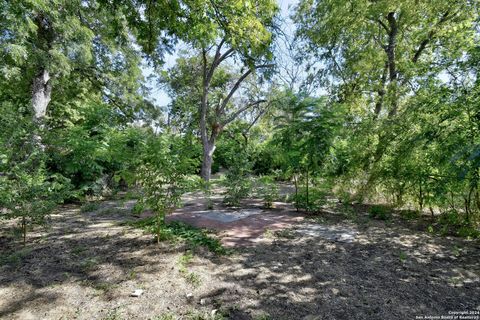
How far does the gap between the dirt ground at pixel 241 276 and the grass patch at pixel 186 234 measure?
0.15 m

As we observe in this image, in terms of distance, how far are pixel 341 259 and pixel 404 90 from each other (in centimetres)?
434

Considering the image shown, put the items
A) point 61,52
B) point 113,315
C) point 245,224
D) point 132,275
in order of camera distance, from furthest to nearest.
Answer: point 61,52, point 245,224, point 132,275, point 113,315

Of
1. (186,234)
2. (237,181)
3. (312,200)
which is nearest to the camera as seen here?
(186,234)

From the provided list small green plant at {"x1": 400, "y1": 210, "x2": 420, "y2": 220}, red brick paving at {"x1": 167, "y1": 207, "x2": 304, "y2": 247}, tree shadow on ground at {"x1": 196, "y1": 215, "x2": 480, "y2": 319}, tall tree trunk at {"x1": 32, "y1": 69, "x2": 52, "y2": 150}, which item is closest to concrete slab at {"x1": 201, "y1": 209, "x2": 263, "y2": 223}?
red brick paving at {"x1": 167, "y1": 207, "x2": 304, "y2": 247}

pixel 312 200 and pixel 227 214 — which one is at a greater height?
pixel 312 200

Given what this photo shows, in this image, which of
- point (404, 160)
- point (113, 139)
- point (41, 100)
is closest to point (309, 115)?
point (404, 160)

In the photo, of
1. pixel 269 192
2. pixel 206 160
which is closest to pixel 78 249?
pixel 269 192

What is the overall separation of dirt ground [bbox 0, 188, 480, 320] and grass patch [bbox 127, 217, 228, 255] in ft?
0.51

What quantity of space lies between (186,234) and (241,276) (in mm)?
1379

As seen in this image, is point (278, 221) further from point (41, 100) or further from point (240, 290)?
point (41, 100)

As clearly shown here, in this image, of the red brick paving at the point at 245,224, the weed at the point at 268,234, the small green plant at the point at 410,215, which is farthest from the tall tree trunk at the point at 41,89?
the small green plant at the point at 410,215

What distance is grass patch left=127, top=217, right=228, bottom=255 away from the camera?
352cm

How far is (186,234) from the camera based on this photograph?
12.7 feet

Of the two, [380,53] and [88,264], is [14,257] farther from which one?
[380,53]
